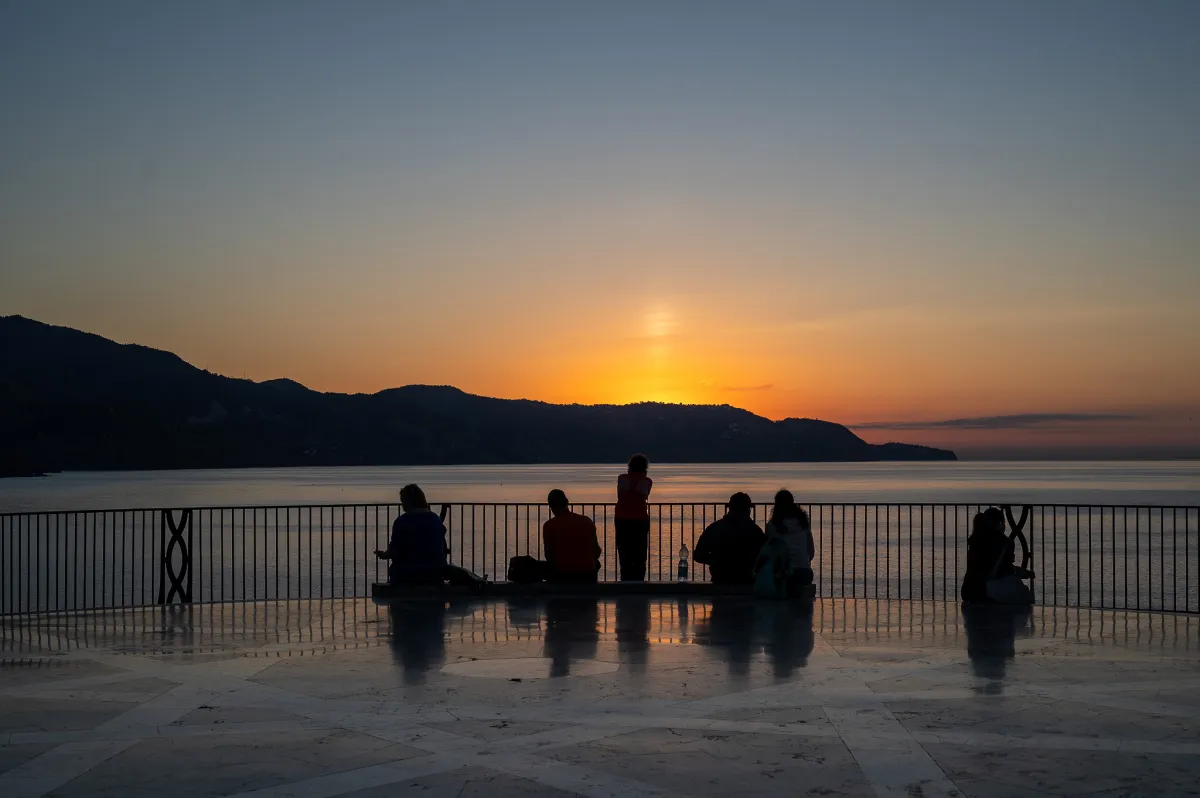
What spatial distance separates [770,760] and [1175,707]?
11.2ft

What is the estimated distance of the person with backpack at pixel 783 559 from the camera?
14445mm

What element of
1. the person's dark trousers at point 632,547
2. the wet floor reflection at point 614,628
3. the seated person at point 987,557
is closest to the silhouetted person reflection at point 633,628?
the wet floor reflection at point 614,628

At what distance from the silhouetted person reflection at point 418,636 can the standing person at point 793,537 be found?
14.3 ft

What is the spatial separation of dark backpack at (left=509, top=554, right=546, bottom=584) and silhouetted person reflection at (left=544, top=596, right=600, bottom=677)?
0.56 meters

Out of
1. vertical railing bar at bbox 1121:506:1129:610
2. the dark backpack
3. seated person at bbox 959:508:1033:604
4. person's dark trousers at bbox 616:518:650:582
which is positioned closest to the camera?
seated person at bbox 959:508:1033:604

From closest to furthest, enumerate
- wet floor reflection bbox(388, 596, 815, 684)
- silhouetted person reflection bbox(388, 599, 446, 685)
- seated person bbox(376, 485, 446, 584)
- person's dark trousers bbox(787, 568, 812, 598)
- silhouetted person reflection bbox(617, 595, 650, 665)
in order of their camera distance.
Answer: silhouetted person reflection bbox(388, 599, 446, 685) < wet floor reflection bbox(388, 596, 815, 684) < silhouetted person reflection bbox(617, 595, 650, 665) < person's dark trousers bbox(787, 568, 812, 598) < seated person bbox(376, 485, 446, 584)

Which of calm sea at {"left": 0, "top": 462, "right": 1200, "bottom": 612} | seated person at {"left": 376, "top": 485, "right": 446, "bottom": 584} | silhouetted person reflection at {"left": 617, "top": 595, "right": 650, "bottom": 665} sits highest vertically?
seated person at {"left": 376, "top": 485, "right": 446, "bottom": 584}

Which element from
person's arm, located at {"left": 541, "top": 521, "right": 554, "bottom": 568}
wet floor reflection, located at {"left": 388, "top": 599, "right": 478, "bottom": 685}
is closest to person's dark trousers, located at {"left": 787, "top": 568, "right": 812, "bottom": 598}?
person's arm, located at {"left": 541, "top": 521, "right": 554, "bottom": 568}

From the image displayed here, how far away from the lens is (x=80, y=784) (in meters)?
6.14

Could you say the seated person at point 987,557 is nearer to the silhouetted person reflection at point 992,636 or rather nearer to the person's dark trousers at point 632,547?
the silhouetted person reflection at point 992,636

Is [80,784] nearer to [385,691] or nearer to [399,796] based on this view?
[399,796]

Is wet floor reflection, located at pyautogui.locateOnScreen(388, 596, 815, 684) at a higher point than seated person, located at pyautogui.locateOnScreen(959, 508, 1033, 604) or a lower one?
lower

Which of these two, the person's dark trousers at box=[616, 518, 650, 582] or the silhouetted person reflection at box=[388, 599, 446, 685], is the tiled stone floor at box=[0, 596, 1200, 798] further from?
the person's dark trousers at box=[616, 518, 650, 582]

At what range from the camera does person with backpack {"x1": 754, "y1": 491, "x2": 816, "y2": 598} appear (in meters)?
14.4
